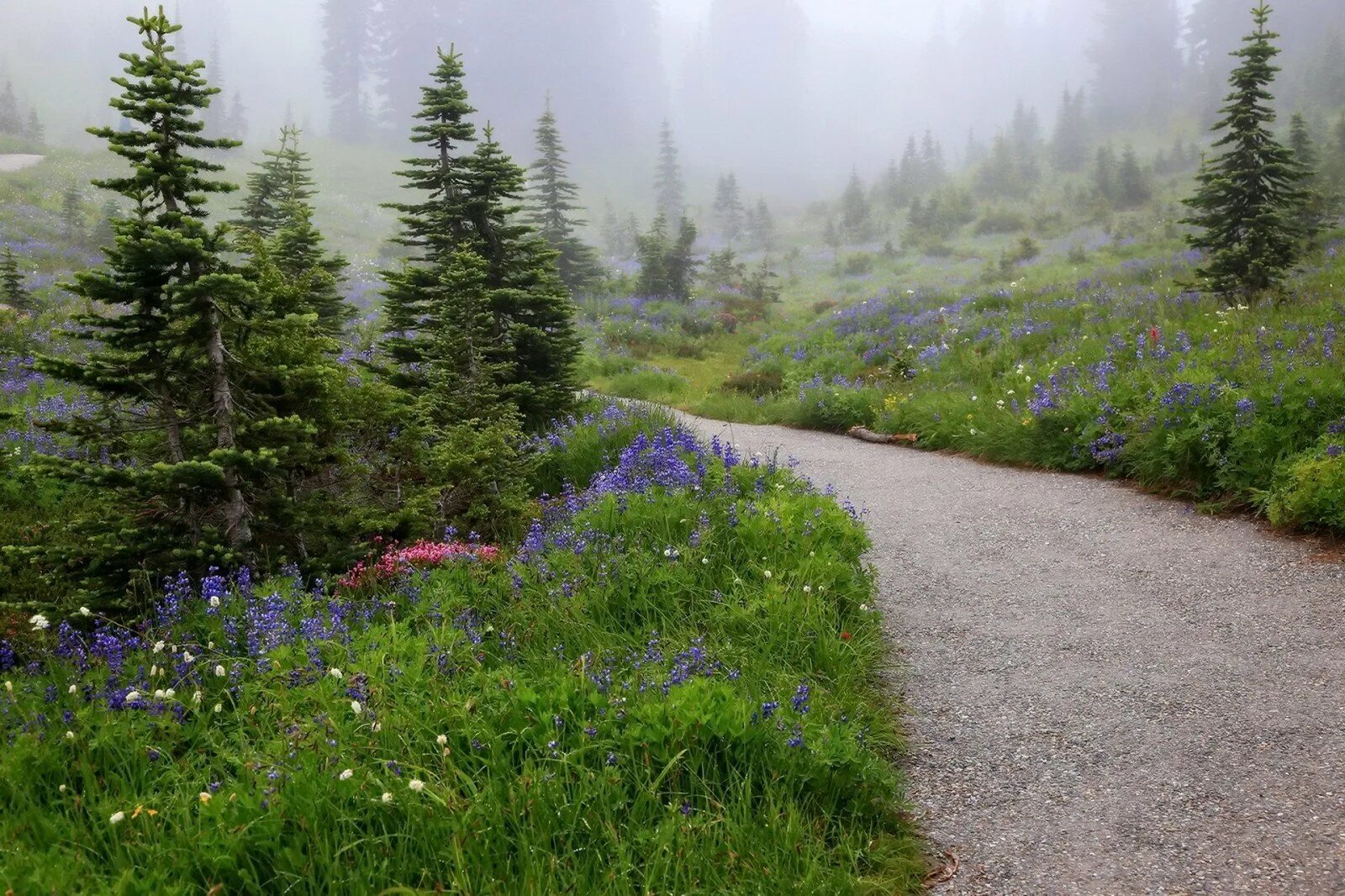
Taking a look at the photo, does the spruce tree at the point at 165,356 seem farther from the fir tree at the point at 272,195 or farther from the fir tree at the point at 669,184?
the fir tree at the point at 669,184

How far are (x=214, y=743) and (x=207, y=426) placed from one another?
2.55 meters

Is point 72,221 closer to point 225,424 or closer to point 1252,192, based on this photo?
point 225,424

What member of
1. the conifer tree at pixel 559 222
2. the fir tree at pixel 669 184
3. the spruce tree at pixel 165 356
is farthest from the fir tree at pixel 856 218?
the spruce tree at pixel 165 356

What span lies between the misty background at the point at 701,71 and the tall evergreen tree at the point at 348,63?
0.24 metres

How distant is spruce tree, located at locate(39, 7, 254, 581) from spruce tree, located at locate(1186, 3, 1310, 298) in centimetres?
1399

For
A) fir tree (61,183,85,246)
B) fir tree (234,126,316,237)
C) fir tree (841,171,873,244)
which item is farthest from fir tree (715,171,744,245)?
fir tree (234,126,316,237)

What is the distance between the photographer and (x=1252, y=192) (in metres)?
11.9

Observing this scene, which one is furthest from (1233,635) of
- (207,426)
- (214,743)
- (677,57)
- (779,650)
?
(677,57)

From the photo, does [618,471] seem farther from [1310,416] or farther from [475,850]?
[1310,416]

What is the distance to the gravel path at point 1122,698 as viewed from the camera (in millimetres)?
3008

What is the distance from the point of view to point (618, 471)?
693 cm

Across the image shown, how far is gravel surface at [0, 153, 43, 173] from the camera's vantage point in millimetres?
42688

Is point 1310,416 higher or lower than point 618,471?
higher

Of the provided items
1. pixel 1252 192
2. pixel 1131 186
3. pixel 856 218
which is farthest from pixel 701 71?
pixel 1252 192
